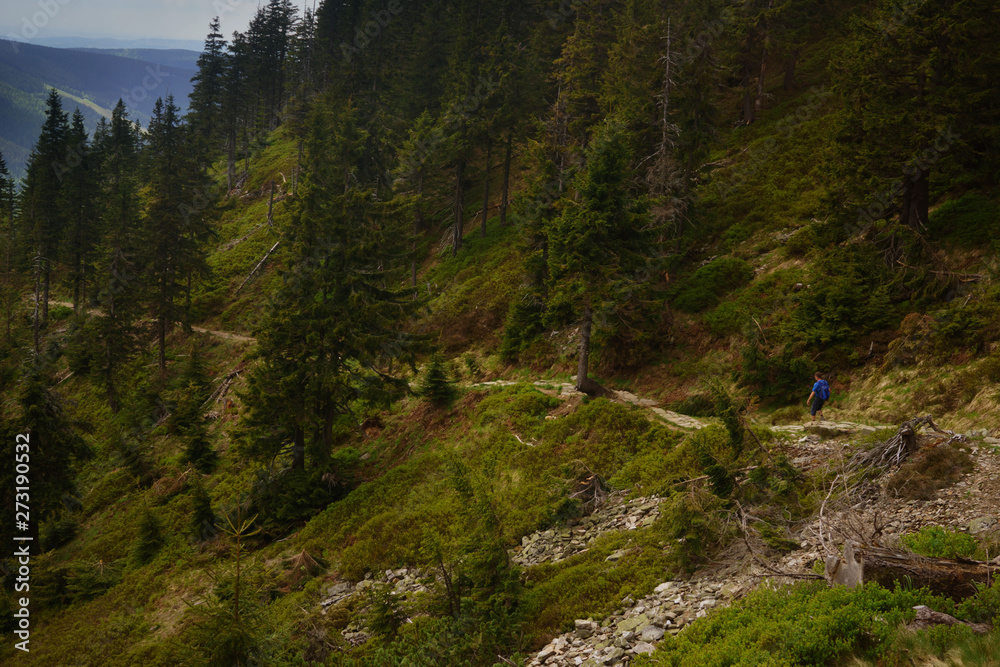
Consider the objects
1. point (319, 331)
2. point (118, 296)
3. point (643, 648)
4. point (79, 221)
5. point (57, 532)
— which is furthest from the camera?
point (79, 221)

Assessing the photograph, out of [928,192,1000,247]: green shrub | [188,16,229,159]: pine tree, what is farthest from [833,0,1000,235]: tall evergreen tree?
[188,16,229,159]: pine tree

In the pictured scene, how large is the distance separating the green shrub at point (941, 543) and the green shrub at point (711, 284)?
17.8 metres

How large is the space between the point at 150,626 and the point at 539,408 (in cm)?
1534

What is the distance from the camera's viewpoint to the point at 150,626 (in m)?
18.5

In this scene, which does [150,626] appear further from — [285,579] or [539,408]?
[539,408]

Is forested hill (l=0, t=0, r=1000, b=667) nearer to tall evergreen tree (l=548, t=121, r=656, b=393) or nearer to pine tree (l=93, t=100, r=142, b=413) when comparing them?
tall evergreen tree (l=548, t=121, r=656, b=393)

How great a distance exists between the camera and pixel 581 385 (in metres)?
22.6

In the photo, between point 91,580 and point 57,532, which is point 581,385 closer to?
point 91,580

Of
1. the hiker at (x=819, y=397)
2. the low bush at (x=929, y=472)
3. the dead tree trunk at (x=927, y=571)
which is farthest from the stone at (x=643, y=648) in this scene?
the hiker at (x=819, y=397)

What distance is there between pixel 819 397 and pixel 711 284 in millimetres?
11280

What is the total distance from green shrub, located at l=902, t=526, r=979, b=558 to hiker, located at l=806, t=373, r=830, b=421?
7498 mm

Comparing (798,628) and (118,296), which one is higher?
(798,628)

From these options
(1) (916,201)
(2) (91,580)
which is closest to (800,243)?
(1) (916,201)

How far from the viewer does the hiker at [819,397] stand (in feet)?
52.6
